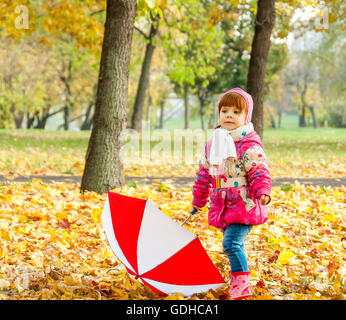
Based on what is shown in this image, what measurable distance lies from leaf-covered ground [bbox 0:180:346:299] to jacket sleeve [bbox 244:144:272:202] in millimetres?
819

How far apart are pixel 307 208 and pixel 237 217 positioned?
3182 millimetres

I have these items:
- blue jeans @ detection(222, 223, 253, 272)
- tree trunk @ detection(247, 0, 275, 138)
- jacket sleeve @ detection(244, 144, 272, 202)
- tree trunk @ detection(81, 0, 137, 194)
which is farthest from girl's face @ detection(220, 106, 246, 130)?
tree trunk @ detection(247, 0, 275, 138)

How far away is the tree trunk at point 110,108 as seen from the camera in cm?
659

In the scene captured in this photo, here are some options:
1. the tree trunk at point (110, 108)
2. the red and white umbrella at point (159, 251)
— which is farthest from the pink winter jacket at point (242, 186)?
the tree trunk at point (110, 108)

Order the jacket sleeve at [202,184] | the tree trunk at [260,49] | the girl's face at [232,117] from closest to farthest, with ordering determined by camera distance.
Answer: the girl's face at [232,117], the jacket sleeve at [202,184], the tree trunk at [260,49]

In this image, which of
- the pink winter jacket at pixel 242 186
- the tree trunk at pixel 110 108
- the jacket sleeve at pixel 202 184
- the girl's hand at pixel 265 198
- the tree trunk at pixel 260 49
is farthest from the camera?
the tree trunk at pixel 260 49

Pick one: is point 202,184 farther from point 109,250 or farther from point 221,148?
point 109,250

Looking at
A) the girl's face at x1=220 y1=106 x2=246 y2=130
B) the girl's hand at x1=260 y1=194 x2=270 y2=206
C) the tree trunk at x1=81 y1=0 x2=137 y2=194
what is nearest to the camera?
the girl's hand at x1=260 y1=194 x2=270 y2=206

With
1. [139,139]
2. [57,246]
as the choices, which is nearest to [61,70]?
[139,139]

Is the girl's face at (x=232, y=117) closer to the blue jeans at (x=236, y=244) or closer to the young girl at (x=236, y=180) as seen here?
the young girl at (x=236, y=180)

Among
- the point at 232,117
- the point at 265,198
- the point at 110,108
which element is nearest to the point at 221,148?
the point at 232,117

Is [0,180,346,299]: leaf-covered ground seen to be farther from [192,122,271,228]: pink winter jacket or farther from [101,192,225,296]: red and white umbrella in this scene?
[192,122,271,228]: pink winter jacket

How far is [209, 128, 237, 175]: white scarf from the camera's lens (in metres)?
3.36

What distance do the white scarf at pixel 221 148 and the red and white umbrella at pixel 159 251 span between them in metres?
0.53
